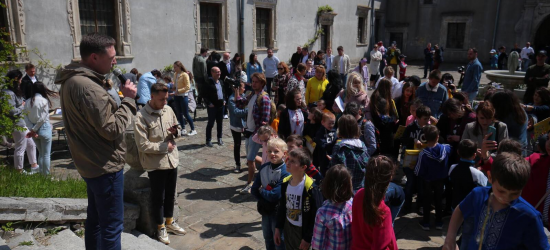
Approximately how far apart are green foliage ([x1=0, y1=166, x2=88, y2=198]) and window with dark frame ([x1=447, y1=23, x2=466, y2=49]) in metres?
25.8

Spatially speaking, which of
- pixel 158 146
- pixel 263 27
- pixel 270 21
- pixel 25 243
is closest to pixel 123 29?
pixel 263 27

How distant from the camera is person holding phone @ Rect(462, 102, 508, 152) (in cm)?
440

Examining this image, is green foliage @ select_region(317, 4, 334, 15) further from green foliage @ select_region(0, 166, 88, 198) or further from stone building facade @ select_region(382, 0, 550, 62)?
green foliage @ select_region(0, 166, 88, 198)

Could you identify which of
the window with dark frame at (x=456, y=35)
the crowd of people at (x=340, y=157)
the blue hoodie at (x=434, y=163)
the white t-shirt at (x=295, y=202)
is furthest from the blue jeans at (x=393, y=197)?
the window with dark frame at (x=456, y=35)

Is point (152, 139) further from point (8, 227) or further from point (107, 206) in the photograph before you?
point (8, 227)

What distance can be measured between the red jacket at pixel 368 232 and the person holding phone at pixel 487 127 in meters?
2.38

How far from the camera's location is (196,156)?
7578mm

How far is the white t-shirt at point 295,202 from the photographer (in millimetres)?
3297

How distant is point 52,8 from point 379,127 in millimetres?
9125

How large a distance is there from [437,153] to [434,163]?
0.12m

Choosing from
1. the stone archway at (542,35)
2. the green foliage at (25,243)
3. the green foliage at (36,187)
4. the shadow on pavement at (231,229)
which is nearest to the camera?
the green foliage at (25,243)

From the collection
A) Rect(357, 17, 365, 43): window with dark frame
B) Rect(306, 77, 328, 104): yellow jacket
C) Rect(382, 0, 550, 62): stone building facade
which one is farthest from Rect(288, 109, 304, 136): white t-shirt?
Rect(382, 0, 550, 62): stone building facade

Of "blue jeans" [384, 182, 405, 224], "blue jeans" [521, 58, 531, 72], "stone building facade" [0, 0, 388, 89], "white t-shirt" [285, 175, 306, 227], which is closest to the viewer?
"blue jeans" [384, 182, 405, 224]

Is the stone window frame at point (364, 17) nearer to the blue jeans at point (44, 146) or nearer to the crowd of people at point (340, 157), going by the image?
the crowd of people at point (340, 157)
